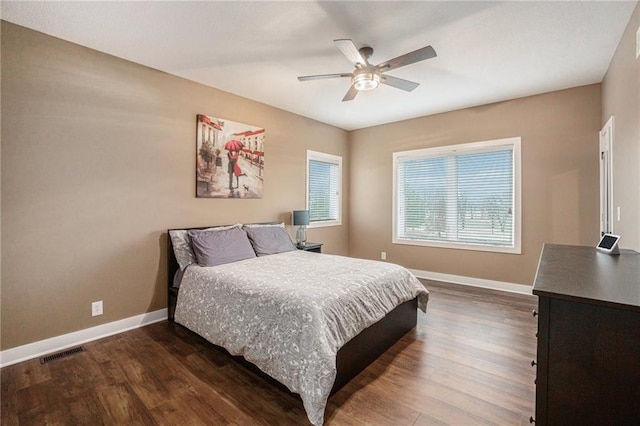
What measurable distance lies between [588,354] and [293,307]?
4.77 feet

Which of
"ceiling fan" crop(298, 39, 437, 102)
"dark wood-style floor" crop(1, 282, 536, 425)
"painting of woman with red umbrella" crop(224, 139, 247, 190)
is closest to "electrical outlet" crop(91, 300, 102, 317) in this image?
"dark wood-style floor" crop(1, 282, 536, 425)

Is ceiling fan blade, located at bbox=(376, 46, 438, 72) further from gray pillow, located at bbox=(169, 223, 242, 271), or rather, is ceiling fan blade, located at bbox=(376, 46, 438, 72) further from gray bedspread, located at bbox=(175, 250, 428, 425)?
gray pillow, located at bbox=(169, 223, 242, 271)

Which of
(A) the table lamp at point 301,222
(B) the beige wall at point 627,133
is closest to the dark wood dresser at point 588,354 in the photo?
(B) the beige wall at point 627,133

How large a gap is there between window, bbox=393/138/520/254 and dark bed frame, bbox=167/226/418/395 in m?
2.11

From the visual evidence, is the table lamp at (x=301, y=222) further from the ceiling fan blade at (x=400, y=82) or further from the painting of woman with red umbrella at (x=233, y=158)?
the ceiling fan blade at (x=400, y=82)

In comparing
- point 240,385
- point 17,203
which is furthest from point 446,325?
point 17,203

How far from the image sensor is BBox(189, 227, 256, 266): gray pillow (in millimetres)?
3027

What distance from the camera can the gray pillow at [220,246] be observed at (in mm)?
3027

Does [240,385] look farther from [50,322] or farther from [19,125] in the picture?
[19,125]

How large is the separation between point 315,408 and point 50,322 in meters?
2.51

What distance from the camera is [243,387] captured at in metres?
2.06

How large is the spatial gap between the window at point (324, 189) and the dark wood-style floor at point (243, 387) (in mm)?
→ 2852

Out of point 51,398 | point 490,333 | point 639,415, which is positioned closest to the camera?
point 639,415

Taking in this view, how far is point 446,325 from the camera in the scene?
3076mm
